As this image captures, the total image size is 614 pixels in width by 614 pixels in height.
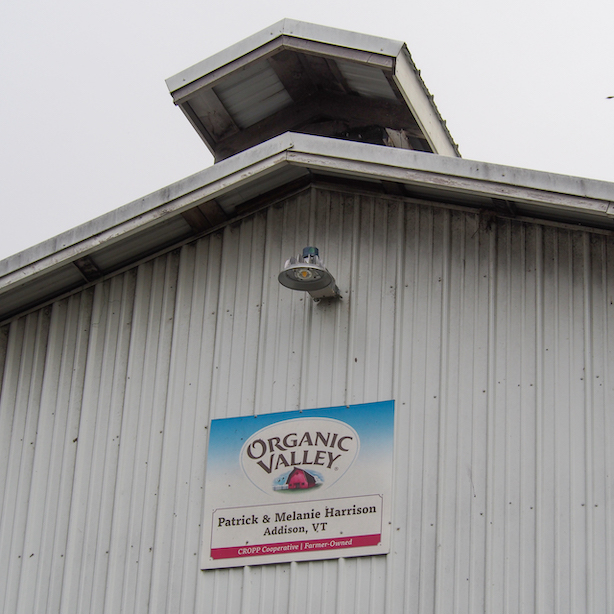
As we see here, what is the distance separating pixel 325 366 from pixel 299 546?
154 cm

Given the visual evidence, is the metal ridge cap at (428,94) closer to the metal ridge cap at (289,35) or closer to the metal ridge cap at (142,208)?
the metal ridge cap at (289,35)

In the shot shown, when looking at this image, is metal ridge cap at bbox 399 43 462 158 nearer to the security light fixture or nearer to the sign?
the security light fixture

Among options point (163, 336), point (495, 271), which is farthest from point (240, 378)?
point (495, 271)

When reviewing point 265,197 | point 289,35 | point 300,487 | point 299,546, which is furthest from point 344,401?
point 289,35

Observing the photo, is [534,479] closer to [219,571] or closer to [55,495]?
[219,571]

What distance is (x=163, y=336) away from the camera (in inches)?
404

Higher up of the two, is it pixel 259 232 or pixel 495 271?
pixel 259 232

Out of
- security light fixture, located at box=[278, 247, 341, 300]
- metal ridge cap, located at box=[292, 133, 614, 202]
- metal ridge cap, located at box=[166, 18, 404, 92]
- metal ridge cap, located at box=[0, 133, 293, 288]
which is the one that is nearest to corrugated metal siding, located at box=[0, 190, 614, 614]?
security light fixture, located at box=[278, 247, 341, 300]

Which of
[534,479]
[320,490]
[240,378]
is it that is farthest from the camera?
[240,378]

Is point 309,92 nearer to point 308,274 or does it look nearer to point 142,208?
point 142,208

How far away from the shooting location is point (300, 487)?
9.18 meters

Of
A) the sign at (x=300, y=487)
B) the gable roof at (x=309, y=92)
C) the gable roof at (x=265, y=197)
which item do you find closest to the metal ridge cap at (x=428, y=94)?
the gable roof at (x=309, y=92)

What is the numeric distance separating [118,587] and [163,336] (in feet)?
7.44

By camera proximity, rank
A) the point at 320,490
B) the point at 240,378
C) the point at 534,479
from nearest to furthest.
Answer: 1. the point at 534,479
2. the point at 320,490
3. the point at 240,378
